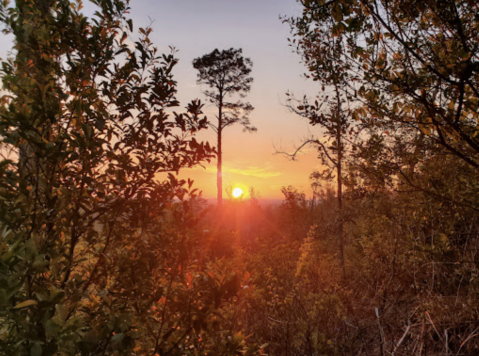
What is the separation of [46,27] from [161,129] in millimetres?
1004

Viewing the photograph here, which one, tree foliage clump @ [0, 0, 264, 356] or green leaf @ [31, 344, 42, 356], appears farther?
tree foliage clump @ [0, 0, 264, 356]

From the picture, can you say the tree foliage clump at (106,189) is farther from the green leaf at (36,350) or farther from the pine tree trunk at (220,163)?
the pine tree trunk at (220,163)

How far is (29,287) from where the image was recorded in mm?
1367

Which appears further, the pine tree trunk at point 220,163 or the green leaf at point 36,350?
the pine tree trunk at point 220,163

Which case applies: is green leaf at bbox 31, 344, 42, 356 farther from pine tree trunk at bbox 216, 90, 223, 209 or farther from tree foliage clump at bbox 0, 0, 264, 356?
pine tree trunk at bbox 216, 90, 223, 209

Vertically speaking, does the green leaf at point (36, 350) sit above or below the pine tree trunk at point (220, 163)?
below

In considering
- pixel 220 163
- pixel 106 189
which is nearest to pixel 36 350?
pixel 106 189

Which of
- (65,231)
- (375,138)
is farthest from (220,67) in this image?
(65,231)

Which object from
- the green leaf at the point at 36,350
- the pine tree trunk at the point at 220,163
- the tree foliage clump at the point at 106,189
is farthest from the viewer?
the pine tree trunk at the point at 220,163

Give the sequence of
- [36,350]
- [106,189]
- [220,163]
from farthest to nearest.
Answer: [220,163] < [106,189] < [36,350]

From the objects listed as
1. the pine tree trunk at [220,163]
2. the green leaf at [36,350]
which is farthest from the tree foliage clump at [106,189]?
the pine tree trunk at [220,163]

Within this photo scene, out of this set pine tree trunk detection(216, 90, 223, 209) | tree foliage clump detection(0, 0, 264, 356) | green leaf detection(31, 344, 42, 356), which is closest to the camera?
green leaf detection(31, 344, 42, 356)

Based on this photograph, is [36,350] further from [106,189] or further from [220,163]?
[220,163]

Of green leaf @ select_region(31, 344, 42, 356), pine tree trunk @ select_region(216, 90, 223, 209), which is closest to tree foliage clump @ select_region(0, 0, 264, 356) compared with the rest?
green leaf @ select_region(31, 344, 42, 356)
